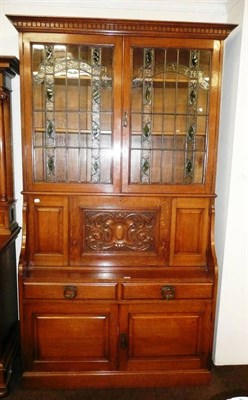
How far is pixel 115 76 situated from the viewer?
6.18 feet

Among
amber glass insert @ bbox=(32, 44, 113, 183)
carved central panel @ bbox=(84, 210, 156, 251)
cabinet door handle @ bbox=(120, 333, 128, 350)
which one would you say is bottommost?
cabinet door handle @ bbox=(120, 333, 128, 350)

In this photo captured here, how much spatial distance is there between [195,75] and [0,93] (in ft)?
4.17

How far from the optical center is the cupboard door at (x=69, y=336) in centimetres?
199

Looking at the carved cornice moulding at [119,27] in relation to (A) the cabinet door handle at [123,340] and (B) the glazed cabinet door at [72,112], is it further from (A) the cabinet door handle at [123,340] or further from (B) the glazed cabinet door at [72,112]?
(A) the cabinet door handle at [123,340]

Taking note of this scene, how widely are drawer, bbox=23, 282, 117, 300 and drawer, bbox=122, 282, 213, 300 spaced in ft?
0.34

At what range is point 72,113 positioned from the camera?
197 centimetres

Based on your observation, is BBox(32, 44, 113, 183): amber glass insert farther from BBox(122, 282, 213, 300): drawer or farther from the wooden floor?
the wooden floor

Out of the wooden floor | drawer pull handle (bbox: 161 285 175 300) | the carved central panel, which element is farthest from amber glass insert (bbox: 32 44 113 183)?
the wooden floor

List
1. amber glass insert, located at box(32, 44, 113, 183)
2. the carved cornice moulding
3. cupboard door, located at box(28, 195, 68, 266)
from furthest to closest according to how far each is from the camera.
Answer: cupboard door, located at box(28, 195, 68, 266)
amber glass insert, located at box(32, 44, 113, 183)
the carved cornice moulding

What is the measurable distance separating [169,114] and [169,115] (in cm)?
1

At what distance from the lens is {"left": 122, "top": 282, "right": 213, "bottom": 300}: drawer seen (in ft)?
6.48

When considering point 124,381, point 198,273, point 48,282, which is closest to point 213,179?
point 198,273

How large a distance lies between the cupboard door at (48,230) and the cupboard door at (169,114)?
1.60 feet

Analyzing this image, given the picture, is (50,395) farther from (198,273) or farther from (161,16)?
(161,16)
